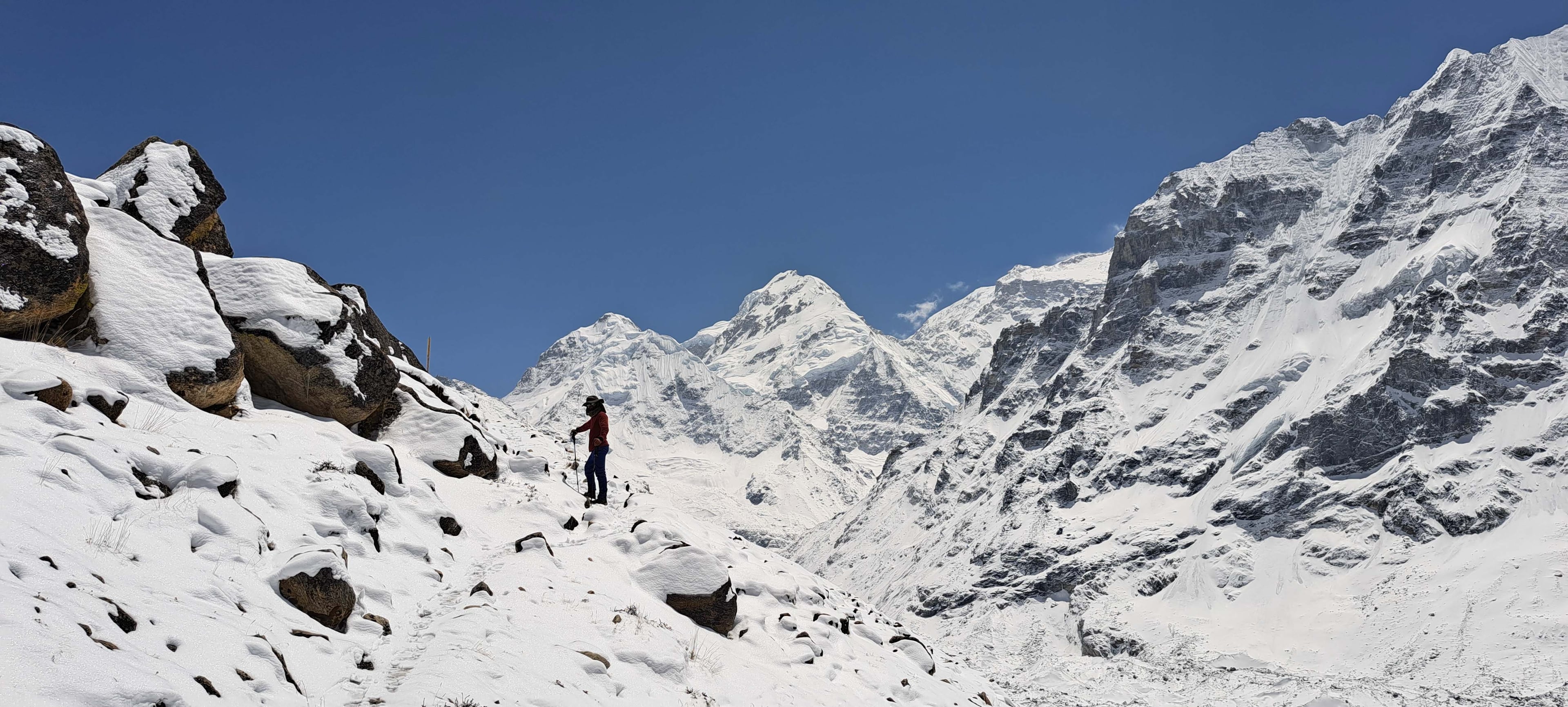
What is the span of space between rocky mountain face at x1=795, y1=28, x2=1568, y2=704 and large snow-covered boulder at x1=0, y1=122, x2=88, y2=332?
210ft

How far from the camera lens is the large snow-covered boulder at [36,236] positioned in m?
11.4

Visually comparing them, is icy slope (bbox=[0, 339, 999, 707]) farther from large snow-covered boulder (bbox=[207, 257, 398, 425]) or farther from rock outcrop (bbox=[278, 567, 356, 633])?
large snow-covered boulder (bbox=[207, 257, 398, 425])

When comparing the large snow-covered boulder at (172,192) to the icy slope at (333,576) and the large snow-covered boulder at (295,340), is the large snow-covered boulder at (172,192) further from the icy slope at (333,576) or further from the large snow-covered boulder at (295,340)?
the icy slope at (333,576)

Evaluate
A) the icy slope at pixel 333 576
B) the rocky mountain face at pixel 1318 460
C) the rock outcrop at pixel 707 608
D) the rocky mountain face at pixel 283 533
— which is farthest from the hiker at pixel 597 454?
the rocky mountain face at pixel 1318 460

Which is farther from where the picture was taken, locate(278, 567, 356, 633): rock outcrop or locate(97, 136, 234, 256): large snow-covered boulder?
locate(97, 136, 234, 256): large snow-covered boulder

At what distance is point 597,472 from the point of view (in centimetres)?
1862

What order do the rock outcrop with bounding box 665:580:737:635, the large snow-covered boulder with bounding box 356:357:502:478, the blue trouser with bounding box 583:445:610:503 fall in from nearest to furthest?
the rock outcrop with bounding box 665:580:737:635 < the large snow-covered boulder with bounding box 356:357:502:478 < the blue trouser with bounding box 583:445:610:503

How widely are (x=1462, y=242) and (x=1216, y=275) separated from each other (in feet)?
161

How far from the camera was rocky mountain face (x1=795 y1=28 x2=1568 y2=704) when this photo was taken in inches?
3681

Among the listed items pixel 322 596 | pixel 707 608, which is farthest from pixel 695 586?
pixel 322 596

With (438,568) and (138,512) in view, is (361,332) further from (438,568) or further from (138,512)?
(138,512)

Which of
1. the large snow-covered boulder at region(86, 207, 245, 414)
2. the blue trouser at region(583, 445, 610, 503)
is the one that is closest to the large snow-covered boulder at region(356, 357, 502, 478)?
the blue trouser at region(583, 445, 610, 503)

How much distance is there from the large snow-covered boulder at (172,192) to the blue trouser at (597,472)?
8502 millimetres

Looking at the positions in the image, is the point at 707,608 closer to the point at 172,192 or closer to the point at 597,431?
the point at 597,431
